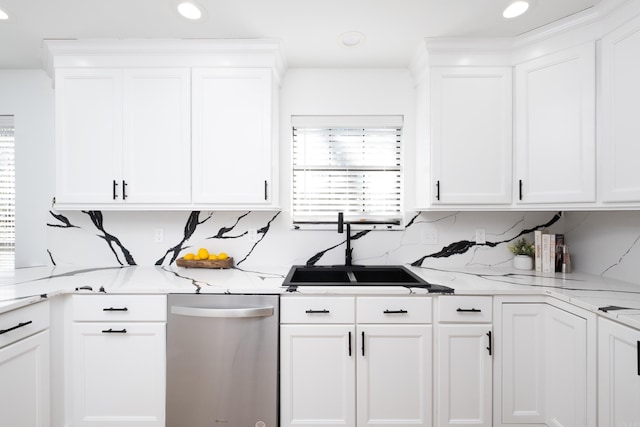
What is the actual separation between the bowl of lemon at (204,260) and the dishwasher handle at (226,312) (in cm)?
53

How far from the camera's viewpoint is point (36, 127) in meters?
2.30

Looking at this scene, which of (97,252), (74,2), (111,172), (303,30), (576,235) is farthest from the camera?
(97,252)

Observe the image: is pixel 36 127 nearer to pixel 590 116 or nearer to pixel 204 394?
pixel 204 394

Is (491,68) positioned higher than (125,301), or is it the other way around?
(491,68)

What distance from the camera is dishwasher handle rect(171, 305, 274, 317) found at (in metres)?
1.65

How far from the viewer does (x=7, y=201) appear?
2.37m

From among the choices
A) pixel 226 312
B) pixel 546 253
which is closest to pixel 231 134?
pixel 226 312

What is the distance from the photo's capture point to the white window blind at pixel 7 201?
2.35m

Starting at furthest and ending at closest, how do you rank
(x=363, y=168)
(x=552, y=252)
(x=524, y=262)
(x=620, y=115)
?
(x=363, y=168) → (x=524, y=262) → (x=552, y=252) → (x=620, y=115)

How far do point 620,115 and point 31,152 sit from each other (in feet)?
12.3

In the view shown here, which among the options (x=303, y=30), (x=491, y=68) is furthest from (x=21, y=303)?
(x=491, y=68)

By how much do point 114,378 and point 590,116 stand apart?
9.87 ft

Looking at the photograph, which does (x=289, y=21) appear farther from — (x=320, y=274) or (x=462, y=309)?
(x=462, y=309)

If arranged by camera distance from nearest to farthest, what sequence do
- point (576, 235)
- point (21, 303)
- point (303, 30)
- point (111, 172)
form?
1. point (21, 303)
2. point (303, 30)
3. point (111, 172)
4. point (576, 235)
